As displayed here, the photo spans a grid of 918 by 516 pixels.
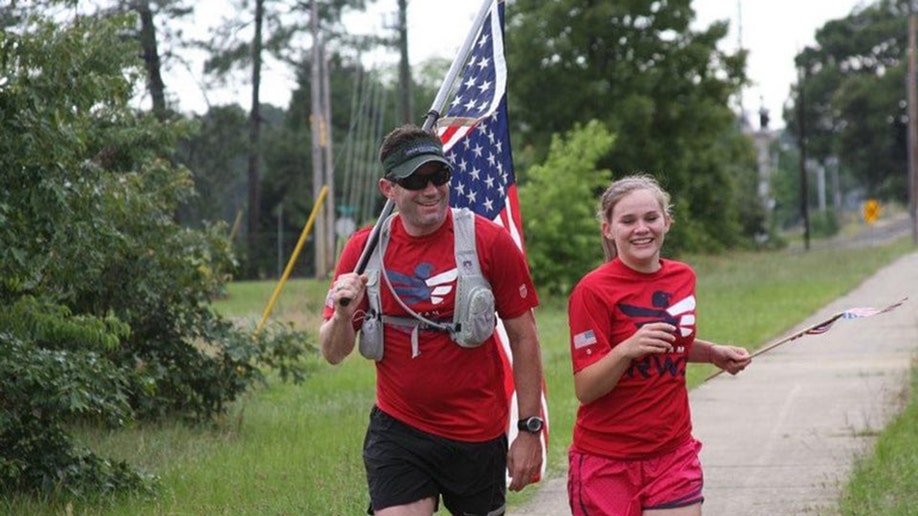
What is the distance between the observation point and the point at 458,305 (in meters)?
5.46

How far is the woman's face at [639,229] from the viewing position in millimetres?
5457

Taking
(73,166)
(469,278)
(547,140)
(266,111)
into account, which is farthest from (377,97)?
(469,278)

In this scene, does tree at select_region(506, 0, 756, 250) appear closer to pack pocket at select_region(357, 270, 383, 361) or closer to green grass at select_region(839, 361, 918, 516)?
green grass at select_region(839, 361, 918, 516)

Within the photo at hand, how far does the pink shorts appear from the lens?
5.43 metres

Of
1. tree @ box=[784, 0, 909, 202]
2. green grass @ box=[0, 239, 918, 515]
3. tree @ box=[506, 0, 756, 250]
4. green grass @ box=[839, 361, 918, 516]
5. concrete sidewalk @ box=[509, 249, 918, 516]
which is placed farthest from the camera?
tree @ box=[784, 0, 909, 202]

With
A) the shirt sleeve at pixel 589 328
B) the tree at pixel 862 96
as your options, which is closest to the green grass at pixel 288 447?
the shirt sleeve at pixel 589 328

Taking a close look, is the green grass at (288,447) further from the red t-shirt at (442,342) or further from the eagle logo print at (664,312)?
the eagle logo print at (664,312)

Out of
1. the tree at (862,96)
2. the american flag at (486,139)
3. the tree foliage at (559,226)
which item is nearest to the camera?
the american flag at (486,139)

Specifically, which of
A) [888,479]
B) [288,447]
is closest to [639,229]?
[888,479]

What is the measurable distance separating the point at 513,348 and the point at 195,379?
26.4ft

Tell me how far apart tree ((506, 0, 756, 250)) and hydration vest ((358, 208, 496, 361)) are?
135 feet

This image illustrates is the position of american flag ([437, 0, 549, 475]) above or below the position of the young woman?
above

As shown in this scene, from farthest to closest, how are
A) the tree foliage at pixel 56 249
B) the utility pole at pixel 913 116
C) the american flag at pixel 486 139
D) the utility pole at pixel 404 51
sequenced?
the utility pole at pixel 913 116 < the utility pole at pixel 404 51 < the tree foliage at pixel 56 249 < the american flag at pixel 486 139

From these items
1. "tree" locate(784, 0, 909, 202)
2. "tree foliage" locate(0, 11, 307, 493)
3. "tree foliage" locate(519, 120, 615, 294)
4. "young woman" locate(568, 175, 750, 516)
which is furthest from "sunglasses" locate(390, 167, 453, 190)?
"tree" locate(784, 0, 909, 202)
